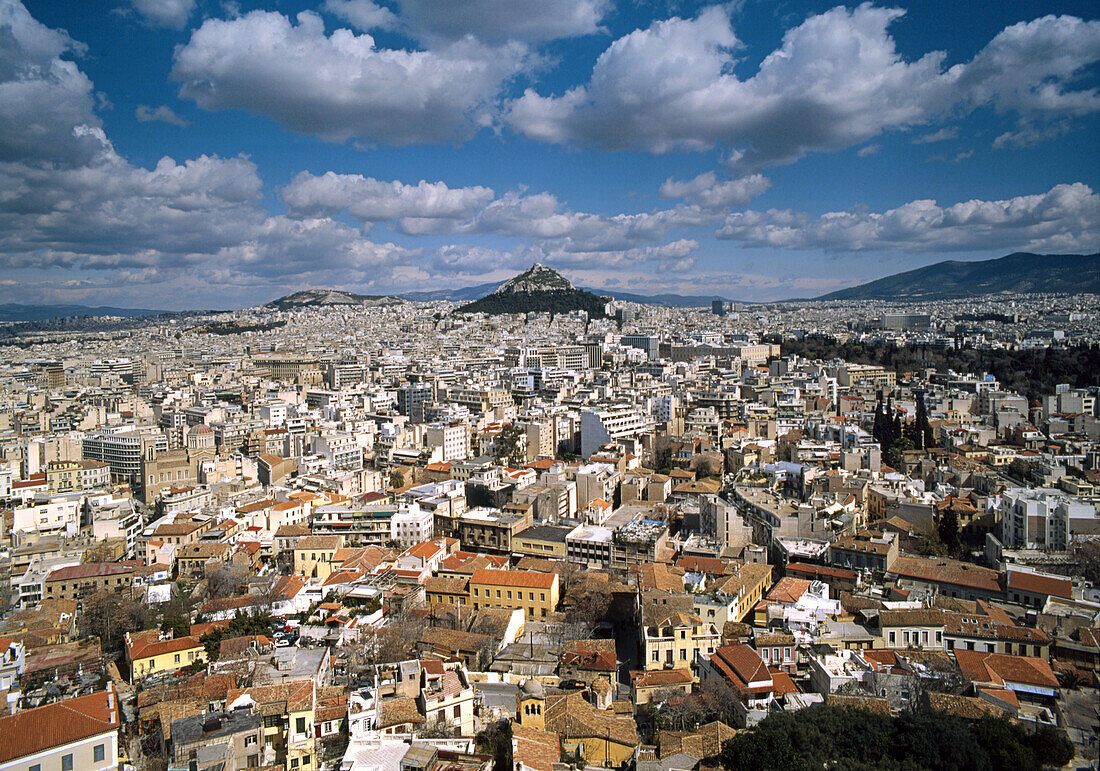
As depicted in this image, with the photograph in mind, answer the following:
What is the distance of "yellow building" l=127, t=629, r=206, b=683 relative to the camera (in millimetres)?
11398

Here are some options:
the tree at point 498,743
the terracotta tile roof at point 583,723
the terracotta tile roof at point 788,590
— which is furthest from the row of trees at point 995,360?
the tree at point 498,743

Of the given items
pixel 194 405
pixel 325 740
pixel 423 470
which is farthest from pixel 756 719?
pixel 194 405

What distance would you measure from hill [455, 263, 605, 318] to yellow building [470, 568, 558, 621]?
69760mm

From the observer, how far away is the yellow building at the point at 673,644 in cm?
1133

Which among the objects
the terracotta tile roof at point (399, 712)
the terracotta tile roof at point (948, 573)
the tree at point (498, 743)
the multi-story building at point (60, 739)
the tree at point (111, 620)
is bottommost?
the tree at point (111, 620)

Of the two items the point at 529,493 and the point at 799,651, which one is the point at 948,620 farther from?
the point at 529,493

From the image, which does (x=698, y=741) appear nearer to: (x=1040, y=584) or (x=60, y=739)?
(x=60, y=739)

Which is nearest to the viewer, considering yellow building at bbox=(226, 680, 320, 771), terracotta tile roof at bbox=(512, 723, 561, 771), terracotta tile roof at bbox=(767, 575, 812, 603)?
terracotta tile roof at bbox=(512, 723, 561, 771)

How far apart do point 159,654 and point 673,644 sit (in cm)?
774

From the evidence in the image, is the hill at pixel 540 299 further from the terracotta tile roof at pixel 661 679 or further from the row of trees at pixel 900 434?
the terracotta tile roof at pixel 661 679

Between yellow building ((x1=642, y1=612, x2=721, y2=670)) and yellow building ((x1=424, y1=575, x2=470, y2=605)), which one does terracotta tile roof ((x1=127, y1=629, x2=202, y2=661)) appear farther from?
yellow building ((x1=642, y1=612, x2=721, y2=670))

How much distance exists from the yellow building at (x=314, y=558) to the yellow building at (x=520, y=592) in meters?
3.84

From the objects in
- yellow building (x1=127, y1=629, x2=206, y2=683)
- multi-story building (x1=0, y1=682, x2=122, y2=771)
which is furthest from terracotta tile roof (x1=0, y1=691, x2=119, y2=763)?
yellow building (x1=127, y1=629, x2=206, y2=683)

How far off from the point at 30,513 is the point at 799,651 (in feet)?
60.5
